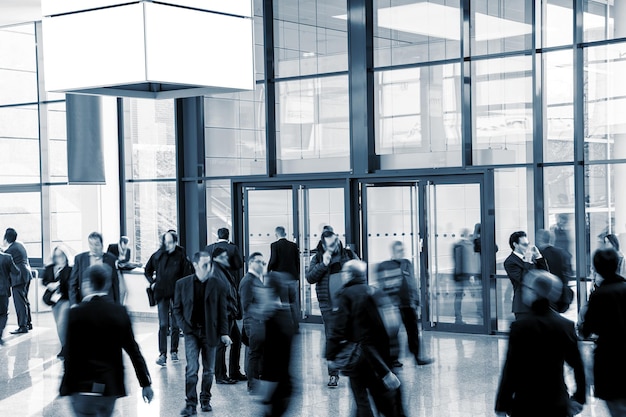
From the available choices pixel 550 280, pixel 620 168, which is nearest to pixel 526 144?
pixel 620 168

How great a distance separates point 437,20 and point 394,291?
636cm

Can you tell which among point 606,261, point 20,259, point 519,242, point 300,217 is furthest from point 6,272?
point 606,261

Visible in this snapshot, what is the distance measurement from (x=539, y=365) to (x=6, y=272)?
11.7 m

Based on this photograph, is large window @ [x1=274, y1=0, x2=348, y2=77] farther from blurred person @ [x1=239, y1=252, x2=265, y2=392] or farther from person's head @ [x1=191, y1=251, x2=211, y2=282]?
person's head @ [x1=191, y1=251, x2=211, y2=282]

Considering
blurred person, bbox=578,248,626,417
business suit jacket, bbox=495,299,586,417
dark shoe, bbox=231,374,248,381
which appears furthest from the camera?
dark shoe, bbox=231,374,248,381

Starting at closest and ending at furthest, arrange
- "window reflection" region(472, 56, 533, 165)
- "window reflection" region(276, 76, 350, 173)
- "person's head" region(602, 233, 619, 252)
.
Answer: "person's head" region(602, 233, 619, 252), "window reflection" region(472, 56, 533, 165), "window reflection" region(276, 76, 350, 173)

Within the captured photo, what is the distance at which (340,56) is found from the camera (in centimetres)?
1662

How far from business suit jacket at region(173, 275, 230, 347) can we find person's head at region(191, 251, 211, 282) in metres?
0.07

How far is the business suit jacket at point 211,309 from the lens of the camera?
9.55 meters

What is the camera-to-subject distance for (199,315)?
9.60m

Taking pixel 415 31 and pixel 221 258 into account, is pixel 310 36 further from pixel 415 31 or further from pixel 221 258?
pixel 221 258

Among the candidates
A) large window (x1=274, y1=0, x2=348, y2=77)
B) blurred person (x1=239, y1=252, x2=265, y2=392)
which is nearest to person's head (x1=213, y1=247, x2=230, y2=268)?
blurred person (x1=239, y1=252, x2=265, y2=392)

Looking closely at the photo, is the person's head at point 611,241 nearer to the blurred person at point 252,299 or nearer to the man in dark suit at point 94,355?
the blurred person at point 252,299

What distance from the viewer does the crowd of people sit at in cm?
565
